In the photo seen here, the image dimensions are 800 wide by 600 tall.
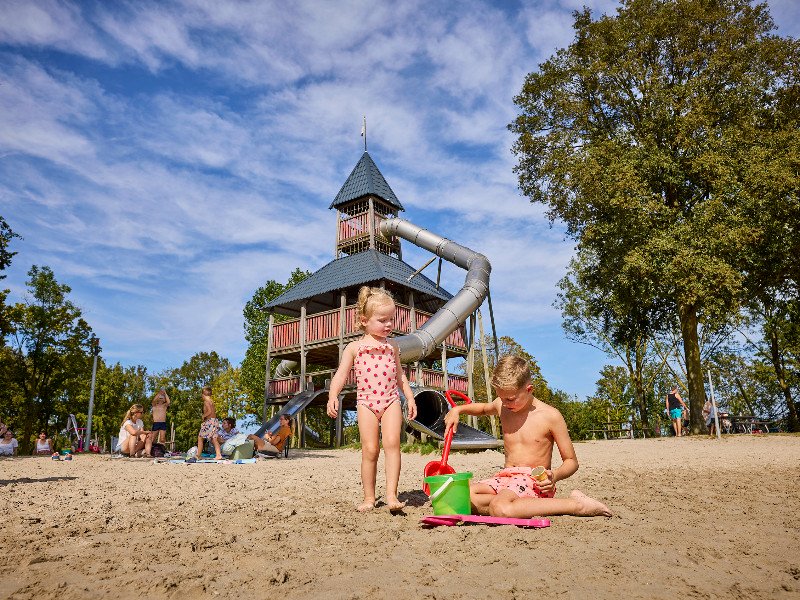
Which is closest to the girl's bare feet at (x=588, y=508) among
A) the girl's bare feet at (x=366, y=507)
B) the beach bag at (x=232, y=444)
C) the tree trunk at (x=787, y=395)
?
the girl's bare feet at (x=366, y=507)

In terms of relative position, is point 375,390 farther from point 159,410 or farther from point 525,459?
point 159,410

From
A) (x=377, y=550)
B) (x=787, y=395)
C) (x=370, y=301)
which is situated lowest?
(x=377, y=550)

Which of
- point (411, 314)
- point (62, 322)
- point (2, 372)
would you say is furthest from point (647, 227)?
point (2, 372)

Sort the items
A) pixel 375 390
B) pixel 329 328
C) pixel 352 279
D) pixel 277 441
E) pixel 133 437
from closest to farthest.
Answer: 1. pixel 375 390
2. pixel 133 437
3. pixel 277 441
4. pixel 352 279
5. pixel 329 328

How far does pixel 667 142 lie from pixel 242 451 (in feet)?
47.1

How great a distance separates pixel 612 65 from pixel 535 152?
11.2 ft

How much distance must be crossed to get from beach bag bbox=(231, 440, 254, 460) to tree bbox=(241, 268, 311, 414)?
846 inches

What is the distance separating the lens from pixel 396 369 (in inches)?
158

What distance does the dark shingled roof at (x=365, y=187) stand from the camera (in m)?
22.7

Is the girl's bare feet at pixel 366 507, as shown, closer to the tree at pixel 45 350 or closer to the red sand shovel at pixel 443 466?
the red sand shovel at pixel 443 466

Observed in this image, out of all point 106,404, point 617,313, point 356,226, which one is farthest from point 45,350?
point 617,313

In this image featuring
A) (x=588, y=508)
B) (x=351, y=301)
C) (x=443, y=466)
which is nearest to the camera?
(x=588, y=508)

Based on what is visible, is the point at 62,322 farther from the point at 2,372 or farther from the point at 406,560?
the point at 406,560

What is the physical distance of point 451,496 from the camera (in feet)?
10.4
